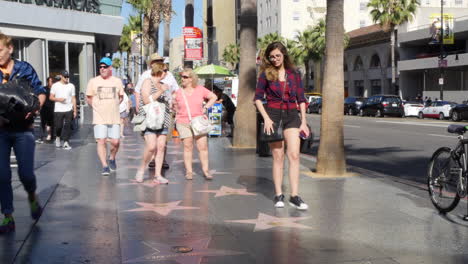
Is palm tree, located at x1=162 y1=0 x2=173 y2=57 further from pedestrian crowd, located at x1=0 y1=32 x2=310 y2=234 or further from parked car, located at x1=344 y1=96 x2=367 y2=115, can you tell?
parked car, located at x1=344 y1=96 x2=367 y2=115

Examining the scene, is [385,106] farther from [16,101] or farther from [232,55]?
[232,55]

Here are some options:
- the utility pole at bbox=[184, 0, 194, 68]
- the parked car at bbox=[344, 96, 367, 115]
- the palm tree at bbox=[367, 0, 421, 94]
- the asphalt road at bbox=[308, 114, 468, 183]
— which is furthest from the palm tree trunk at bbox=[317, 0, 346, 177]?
the palm tree at bbox=[367, 0, 421, 94]

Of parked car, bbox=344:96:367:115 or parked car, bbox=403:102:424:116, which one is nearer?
parked car, bbox=403:102:424:116

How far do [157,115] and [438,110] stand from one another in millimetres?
31271

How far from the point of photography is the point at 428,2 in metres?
69.2

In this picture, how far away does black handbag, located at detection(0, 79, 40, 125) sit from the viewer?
214 inches

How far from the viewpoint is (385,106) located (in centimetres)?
4062

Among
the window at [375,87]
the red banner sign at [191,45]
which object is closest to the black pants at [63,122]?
the red banner sign at [191,45]

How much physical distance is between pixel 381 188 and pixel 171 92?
3.53 m

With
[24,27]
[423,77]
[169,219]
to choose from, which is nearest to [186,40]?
[24,27]

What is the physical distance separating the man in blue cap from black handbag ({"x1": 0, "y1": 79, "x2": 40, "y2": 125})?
12.9 ft

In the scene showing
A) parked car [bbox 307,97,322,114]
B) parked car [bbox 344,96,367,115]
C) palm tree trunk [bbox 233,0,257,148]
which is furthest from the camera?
parked car [bbox 307,97,322,114]

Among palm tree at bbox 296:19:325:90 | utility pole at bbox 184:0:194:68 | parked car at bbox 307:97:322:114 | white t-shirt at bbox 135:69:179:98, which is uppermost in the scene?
palm tree at bbox 296:19:325:90

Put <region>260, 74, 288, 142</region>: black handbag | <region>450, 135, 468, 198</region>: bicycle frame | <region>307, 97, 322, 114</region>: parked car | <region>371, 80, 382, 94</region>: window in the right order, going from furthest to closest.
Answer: <region>371, 80, 382, 94</region>: window < <region>307, 97, 322, 114</region>: parked car < <region>260, 74, 288, 142</region>: black handbag < <region>450, 135, 468, 198</region>: bicycle frame
